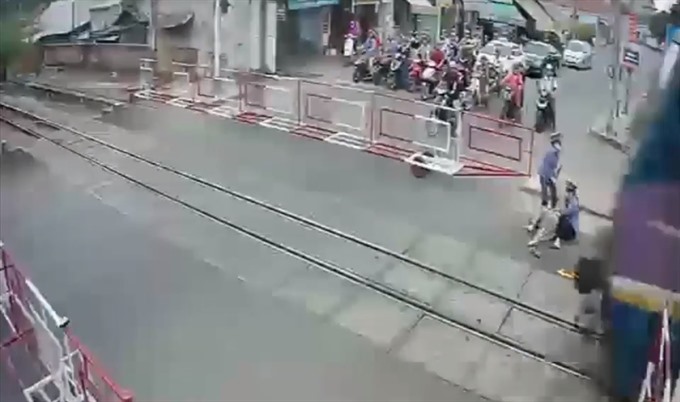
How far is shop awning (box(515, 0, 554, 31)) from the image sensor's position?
210 cm

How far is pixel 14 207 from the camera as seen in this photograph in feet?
10.3

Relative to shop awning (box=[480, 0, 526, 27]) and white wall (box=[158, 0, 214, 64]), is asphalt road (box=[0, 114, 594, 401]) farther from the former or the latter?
shop awning (box=[480, 0, 526, 27])

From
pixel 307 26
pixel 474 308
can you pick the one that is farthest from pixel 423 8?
pixel 474 308

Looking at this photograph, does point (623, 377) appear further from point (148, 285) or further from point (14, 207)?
point (14, 207)

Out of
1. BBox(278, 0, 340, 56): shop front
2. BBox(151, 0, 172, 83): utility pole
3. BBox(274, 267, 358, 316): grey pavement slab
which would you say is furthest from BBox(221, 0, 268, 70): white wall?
BBox(274, 267, 358, 316): grey pavement slab

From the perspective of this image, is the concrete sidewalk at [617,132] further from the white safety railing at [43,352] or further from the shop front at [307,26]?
the white safety railing at [43,352]

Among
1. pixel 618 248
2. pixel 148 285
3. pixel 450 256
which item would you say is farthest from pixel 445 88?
pixel 148 285

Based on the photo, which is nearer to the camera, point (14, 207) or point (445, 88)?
point (445, 88)

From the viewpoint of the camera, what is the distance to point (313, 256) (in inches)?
105

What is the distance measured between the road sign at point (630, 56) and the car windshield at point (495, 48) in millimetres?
287

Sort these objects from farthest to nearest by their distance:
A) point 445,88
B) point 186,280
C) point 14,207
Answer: point 14,207 → point 186,280 → point 445,88

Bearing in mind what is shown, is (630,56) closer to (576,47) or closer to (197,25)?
(576,47)

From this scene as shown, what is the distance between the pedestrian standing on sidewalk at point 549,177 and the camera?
2.32m

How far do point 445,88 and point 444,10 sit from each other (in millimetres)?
251
